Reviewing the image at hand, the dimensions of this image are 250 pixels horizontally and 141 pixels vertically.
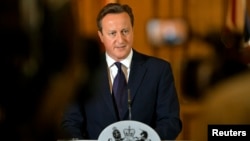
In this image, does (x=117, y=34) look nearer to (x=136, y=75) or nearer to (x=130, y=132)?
(x=136, y=75)

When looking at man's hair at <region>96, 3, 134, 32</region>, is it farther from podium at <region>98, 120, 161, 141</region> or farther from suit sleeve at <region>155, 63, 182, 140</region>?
podium at <region>98, 120, 161, 141</region>

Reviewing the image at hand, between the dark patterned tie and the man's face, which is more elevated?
the man's face

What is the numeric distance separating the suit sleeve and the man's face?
0.13 m

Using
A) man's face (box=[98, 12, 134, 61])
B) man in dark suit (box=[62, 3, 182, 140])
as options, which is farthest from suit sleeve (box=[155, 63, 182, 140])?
man's face (box=[98, 12, 134, 61])

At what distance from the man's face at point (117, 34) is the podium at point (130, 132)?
0.20 m

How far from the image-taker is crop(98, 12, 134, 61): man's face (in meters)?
1.41

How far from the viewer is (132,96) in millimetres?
1437

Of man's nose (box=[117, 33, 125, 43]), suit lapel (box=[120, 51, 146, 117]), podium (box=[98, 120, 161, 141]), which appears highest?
man's nose (box=[117, 33, 125, 43])

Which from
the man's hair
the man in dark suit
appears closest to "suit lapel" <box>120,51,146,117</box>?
the man in dark suit

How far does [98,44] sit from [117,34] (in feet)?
0.21

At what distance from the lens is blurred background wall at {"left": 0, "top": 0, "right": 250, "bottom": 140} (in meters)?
1.41

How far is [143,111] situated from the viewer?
144 centimetres

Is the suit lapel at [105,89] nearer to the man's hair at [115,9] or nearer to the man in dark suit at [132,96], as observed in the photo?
the man in dark suit at [132,96]

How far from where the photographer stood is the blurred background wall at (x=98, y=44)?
1.41 m
